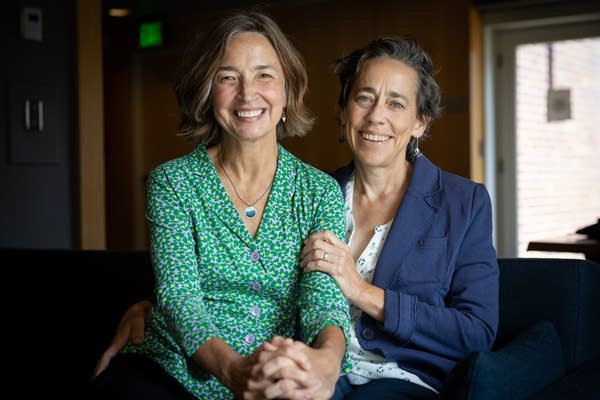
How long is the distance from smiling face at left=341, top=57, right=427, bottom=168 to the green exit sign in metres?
5.30

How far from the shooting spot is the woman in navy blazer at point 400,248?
1.77 m

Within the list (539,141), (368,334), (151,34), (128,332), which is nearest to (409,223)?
(368,334)

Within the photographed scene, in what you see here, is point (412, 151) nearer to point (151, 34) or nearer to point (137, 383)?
point (137, 383)

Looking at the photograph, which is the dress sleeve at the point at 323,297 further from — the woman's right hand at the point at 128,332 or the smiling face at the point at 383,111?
the woman's right hand at the point at 128,332

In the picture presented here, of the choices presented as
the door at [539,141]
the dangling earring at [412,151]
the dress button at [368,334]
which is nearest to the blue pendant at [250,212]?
the dress button at [368,334]

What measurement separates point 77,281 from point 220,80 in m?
0.98

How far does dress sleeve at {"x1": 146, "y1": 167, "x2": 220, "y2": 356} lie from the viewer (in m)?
1.57

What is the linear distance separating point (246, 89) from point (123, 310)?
0.96 meters

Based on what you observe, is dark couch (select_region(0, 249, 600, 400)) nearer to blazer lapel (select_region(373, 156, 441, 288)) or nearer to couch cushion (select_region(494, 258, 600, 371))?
couch cushion (select_region(494, 258, 600, 371))

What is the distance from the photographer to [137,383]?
1.67m

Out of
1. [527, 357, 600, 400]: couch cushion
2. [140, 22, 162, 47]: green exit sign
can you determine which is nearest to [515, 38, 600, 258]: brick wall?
[140, 22, 162, 47]: green exit sign

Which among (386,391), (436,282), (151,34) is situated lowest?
(386,391)

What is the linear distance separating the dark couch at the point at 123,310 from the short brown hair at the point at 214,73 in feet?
1.98

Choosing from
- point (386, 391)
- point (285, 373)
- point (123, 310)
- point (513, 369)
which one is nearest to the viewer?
point (285, 373)
